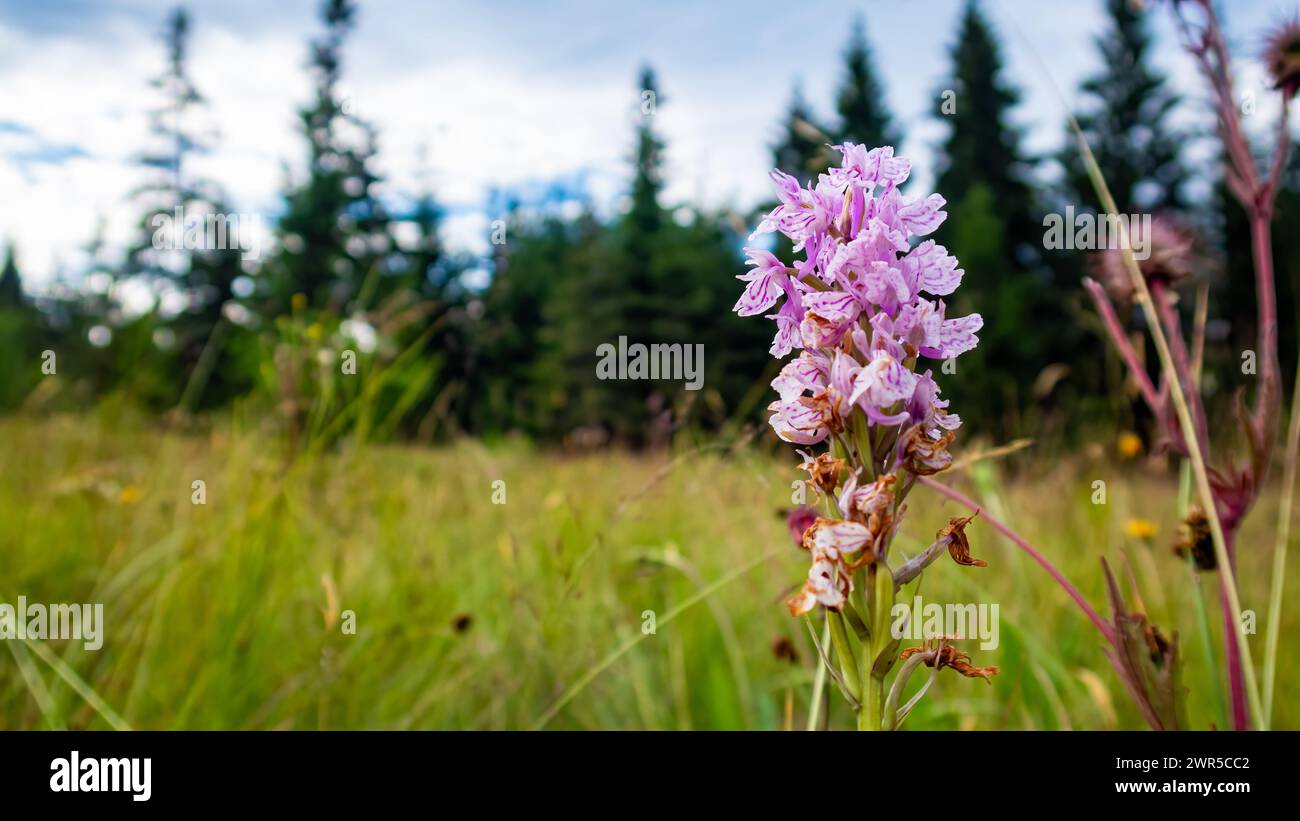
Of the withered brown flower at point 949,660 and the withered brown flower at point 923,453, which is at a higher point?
the withered brown flower at point 923,453

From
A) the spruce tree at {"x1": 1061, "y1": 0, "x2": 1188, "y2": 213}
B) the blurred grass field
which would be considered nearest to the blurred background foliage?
the spruce tree at {"x1": 1061, "y1": 0, "x2": 1188, "y2": 213}

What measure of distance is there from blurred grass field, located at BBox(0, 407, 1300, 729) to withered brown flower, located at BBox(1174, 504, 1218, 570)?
0.23 m

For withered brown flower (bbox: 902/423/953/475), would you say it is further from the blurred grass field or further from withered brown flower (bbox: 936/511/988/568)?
the blurred grass field

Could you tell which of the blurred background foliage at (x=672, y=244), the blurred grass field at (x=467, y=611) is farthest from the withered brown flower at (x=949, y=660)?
the blurred background foliage at (x=672, y=244)

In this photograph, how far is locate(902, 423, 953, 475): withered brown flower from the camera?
0.72 m

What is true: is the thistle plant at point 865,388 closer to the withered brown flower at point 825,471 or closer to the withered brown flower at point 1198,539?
the withered brown flower at point 825,471

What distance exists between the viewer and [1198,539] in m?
1.38

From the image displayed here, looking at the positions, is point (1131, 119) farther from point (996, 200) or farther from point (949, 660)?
point (949, 660)

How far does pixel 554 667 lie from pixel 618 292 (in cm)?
2552

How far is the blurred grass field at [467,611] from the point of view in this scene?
2004mm

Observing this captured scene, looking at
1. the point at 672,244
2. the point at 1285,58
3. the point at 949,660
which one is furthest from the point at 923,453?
the point at 672,244

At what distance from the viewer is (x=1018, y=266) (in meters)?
28.6
